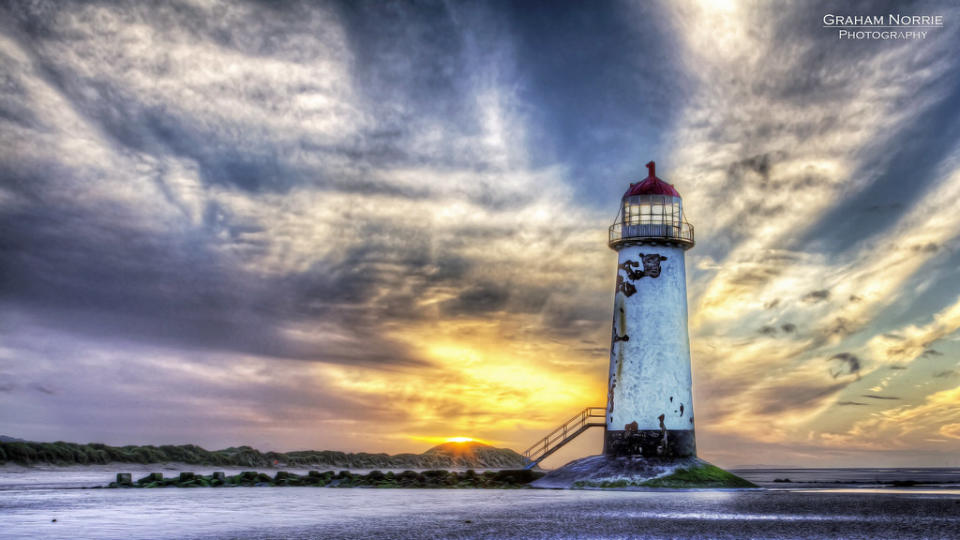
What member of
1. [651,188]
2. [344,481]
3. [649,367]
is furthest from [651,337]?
[344,481]

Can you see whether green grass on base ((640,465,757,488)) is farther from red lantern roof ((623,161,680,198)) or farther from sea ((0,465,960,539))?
red lantern roof ((623,161,680,198))

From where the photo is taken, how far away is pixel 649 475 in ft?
105

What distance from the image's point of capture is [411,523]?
16844 millimetres

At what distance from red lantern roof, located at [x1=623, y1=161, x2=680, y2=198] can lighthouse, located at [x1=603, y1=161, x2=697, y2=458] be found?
5 cm

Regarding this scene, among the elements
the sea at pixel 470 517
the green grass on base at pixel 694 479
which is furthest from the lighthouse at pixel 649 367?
the sea at pixel 470 517

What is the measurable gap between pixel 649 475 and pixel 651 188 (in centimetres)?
1265

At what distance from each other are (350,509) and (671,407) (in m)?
16.6

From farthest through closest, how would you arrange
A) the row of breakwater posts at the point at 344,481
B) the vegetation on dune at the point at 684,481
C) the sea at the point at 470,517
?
the row of breakwater posts at the point at 344,481
the vegetation on dune at the point at 684,481
the sea at the point at 470,517

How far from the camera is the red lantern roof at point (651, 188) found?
35219 mm

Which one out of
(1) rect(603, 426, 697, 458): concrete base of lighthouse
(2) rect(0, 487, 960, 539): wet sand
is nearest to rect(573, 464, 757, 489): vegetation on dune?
(1) rect(603, 426, 697, 458): concrete base of lighthouse

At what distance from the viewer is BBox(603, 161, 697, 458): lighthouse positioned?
3300 cm

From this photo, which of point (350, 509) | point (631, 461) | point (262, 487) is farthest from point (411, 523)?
point (262, 487)

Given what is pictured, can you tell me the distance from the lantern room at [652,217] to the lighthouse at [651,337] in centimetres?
4

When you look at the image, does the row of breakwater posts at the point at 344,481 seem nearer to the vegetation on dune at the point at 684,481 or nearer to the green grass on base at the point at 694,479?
the vegetation on dune at the point at 684,481
